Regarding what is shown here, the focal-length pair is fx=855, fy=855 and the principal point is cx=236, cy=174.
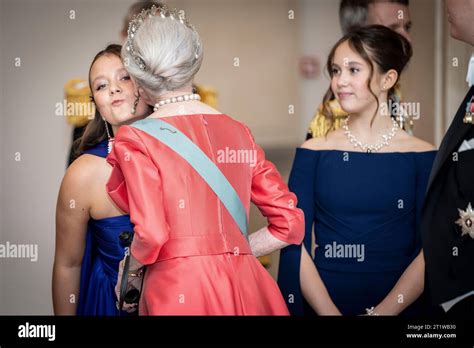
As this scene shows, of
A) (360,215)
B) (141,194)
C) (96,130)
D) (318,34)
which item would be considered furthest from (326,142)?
(141,194)

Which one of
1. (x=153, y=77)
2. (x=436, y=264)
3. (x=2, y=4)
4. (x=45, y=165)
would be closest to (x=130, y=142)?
(x=153, y=77)

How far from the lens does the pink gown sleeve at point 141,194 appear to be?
2549 millimetres

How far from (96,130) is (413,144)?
1.22 meters

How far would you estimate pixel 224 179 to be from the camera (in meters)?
2.77

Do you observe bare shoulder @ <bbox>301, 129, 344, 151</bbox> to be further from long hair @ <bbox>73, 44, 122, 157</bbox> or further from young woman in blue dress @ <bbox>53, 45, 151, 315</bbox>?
long hair @ <bbox>73, 44, 122, 157</bbox>

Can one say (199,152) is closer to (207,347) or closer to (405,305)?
(207,347)

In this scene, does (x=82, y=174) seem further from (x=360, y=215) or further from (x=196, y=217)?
(x=360, y=215)

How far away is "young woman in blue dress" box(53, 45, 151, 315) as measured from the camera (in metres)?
3.10

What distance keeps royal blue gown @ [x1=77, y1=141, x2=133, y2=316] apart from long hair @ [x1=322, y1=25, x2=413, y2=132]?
0.94m

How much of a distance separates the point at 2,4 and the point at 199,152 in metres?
1.15

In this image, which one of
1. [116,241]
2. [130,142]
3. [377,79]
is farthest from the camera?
[377,79]

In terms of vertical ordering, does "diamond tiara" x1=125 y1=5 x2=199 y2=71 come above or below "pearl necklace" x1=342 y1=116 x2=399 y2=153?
above

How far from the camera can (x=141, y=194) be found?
8.41 feet

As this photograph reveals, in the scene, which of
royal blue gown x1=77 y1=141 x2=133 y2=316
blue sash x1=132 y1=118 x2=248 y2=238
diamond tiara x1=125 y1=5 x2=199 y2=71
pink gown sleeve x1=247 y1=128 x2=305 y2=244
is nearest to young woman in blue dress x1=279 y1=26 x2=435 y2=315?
pink gown sleeve x1=247 y1=128 x2=305 y2=244
